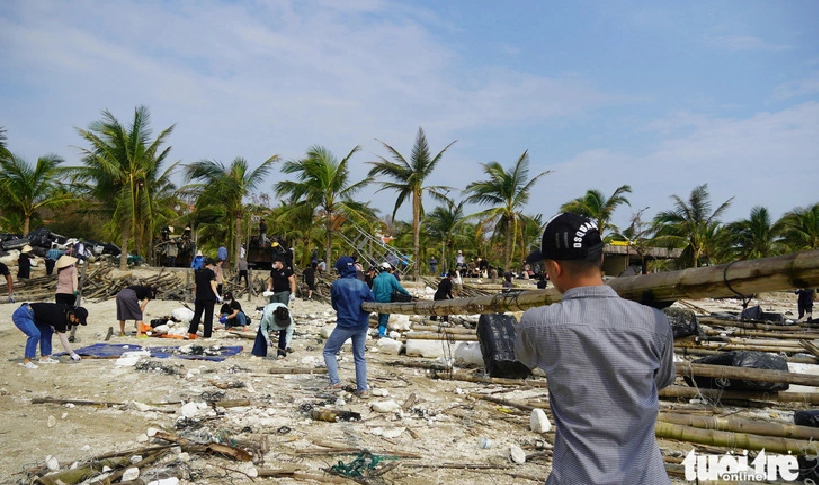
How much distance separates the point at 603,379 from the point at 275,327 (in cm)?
900

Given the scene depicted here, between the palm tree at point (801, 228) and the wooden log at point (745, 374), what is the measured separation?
101 feet

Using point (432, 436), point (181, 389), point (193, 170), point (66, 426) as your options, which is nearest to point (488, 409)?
point (432, 436)

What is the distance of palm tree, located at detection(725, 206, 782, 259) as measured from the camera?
33969 mm

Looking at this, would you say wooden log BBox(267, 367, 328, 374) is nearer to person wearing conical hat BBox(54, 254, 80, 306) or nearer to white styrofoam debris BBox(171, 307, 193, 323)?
person wearing conical hat BBox(54, 254, 80, 306)

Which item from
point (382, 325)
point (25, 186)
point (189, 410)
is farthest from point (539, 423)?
point (25, 186)

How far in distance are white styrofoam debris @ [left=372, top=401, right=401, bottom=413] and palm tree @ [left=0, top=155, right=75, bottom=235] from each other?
27.1 m

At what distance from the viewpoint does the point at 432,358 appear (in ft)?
36.4

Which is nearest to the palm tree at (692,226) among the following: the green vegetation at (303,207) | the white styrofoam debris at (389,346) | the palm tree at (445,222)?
the green vegetation at (303,207)

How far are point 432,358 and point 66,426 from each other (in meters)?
6.59

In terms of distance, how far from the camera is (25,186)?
29.5 m

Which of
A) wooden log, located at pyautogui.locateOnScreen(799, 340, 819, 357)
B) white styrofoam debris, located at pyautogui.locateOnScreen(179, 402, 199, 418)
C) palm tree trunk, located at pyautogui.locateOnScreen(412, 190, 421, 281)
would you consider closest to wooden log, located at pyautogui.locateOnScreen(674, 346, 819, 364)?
wooden log, located at pyautogui.locateOnScreen(799, 340, 819, 357)

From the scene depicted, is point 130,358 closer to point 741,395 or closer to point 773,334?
point 741,395

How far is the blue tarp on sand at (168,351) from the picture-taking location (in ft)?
32.9

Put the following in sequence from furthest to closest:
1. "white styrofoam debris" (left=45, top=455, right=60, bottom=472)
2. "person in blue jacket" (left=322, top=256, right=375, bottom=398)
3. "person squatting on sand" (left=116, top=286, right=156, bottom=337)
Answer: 1. "person squatting on sand" (left=116, top=286, right=156, bottom=337)
2. "person in blue jacket" (left=322, top=256, right=375, bottom=398)
3. "white styrofoam debris" (left=45, top=455, right=60, bottom=472)
